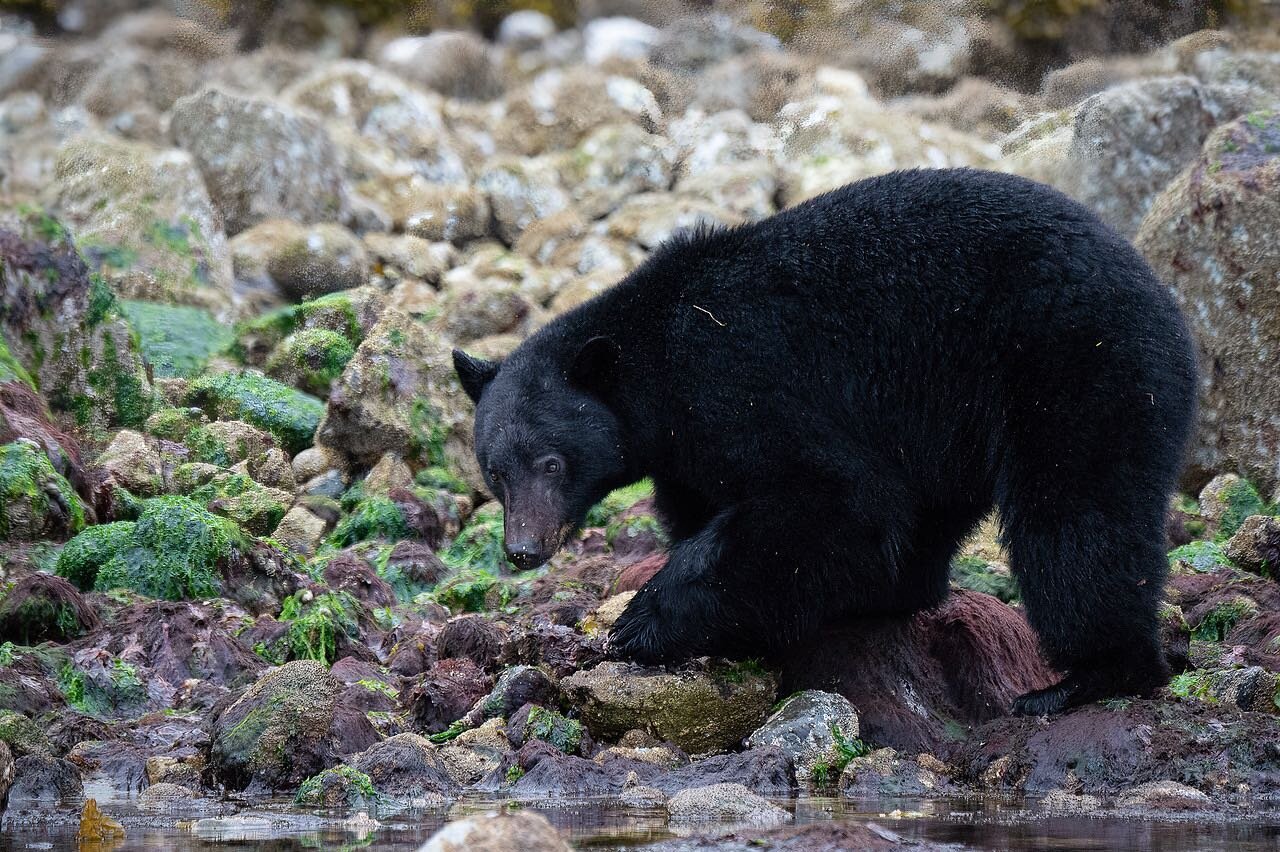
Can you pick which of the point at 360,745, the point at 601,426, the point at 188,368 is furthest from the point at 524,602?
the point at 188,368

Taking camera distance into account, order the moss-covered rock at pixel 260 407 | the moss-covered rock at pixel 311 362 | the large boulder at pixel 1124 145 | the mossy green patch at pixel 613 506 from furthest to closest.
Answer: the large boulder at pixel 1124 145, the moss-covered rock at pixel 311 362, the moss-covered rock at pixel 260 407, the mossy green patch at pixel 613 506

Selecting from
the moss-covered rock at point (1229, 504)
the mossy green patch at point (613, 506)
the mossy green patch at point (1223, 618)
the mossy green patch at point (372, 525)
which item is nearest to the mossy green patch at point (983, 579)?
the mossy green patch at point (1223, 618)

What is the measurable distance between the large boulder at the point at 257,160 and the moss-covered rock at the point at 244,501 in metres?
8.63

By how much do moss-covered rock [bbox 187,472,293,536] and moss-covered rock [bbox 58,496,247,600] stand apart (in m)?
1.27

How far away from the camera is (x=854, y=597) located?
19.2ft

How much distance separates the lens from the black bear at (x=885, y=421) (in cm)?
545

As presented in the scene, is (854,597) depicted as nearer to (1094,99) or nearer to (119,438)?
(119,438)

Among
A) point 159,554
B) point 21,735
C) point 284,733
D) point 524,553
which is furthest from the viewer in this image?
point 159,554

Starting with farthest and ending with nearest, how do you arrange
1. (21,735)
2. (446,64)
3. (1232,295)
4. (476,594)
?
(446,64) → (1232,295) → (476,594) → (21,735)

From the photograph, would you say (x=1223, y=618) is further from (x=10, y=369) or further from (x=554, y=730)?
(x=10, y=369)

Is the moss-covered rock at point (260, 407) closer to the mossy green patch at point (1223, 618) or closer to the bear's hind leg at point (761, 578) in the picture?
the bear's hind leg at point (761, 578)

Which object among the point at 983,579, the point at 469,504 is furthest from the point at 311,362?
the point at 983,579

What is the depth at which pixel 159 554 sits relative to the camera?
7945mm

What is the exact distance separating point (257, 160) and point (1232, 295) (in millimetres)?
12331
